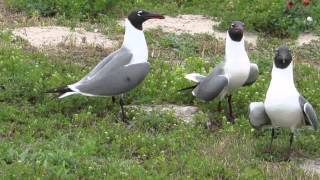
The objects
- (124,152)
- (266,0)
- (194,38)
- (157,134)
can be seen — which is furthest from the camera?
(266,0)

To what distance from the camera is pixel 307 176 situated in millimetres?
6699

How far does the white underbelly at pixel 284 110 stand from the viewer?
711 centimetres

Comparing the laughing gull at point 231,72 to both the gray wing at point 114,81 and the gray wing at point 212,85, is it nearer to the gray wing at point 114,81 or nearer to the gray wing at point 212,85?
the gray wing at point 212,85

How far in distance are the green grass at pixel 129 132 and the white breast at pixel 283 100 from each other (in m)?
0.44

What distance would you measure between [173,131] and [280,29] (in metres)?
5.29

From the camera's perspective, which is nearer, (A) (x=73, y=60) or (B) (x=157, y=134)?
(B) (x=157, y=134)

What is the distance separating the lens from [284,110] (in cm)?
712

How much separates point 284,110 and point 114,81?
213 cm

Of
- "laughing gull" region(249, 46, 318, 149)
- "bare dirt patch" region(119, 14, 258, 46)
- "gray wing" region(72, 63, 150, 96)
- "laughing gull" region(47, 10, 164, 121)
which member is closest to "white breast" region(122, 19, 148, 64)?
"laughing gull" region(47, 10, 164, 121)

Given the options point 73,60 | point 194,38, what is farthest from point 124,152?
point 194,38

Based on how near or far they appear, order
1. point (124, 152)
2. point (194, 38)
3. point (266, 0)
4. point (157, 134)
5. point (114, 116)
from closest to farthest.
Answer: point (124, 152) < point (157, 134) < point (114, 116) < point (194, 38) < point (266, 0)

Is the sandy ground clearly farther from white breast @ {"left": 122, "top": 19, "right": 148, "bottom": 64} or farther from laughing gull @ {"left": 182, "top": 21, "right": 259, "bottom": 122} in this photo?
laughing gull @ {"left": 182, "top": 21, "right": 259, "bottom": 122}

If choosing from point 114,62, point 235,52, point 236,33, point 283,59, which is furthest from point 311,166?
point 114,62

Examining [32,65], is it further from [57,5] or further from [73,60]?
[57,5]
